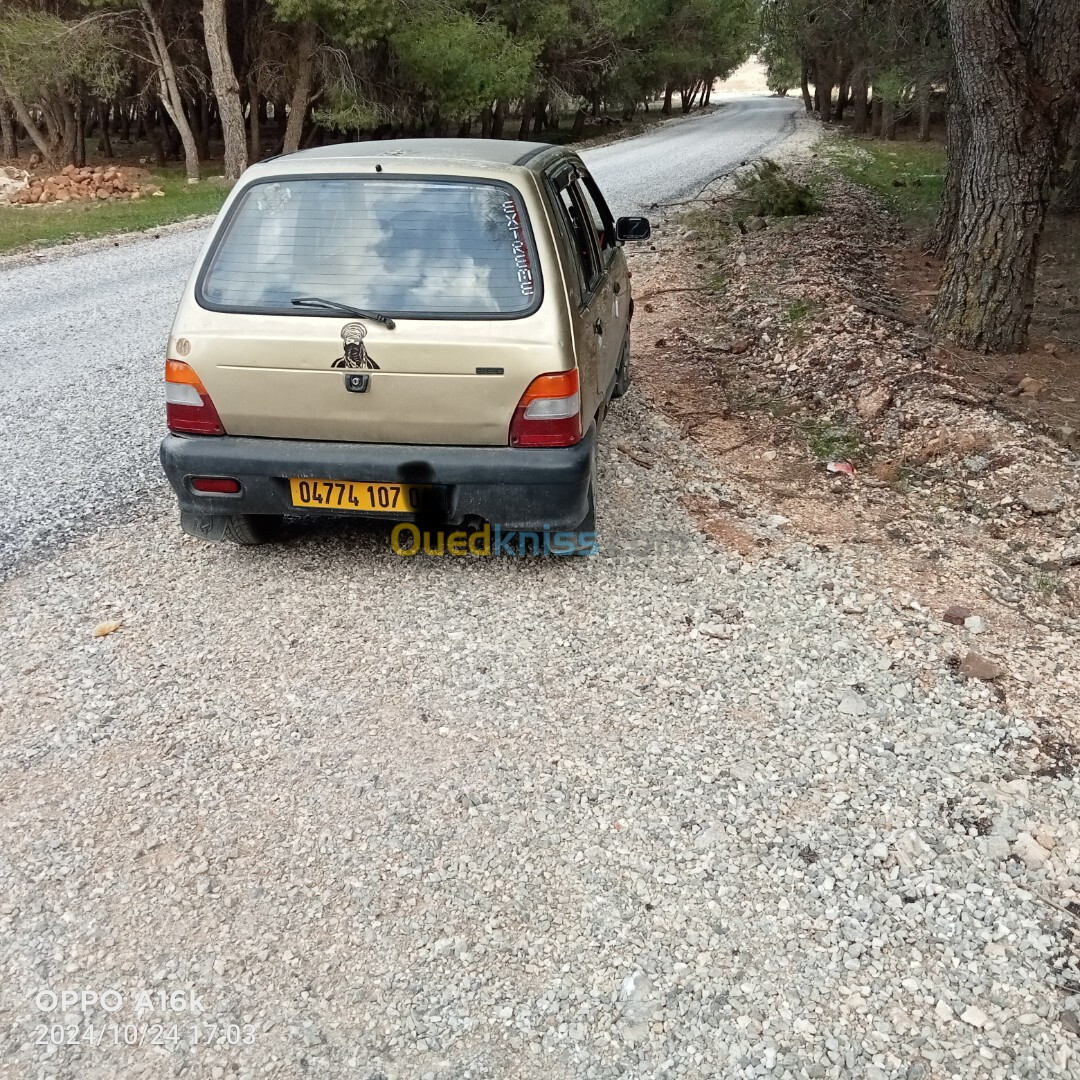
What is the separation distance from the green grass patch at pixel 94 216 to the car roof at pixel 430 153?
39.5 ft

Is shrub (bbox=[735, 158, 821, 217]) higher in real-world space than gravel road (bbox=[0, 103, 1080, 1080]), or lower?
higher

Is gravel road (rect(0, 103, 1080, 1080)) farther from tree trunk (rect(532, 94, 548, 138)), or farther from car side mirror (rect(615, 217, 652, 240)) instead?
tree trunk (rect(532, 94, 548, 138))

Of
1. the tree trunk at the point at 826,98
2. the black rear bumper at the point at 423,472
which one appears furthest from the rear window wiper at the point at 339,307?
the tree trunk at the point at 826,98

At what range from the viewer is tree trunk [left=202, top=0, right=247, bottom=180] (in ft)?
75.0

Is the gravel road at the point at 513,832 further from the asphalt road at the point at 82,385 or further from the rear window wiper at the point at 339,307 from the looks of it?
the rear window wiper at the point at 339,307

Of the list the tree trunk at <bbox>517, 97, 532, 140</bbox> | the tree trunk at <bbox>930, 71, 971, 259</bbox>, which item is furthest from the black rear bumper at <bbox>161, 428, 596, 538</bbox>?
the tree trunk at <bbox>517, 97, 532, 140</bbox>

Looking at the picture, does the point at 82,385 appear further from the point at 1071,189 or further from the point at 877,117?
the point at 877,117

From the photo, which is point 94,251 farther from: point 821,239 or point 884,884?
point 884,884

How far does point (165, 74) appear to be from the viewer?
2525 cm

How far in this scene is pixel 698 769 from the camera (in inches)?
129

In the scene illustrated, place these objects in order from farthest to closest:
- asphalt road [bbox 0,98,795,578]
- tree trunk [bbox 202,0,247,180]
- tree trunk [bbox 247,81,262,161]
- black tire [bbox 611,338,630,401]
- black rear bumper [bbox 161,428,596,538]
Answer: tree trunk [bbox 247,81,262,161] < tree trunk [bbox 202,0,247,180] < black tire [bbox 611,338,630,401] < asphalt road [bbox 0,98,795,578] < black rear bumper [bbox 161,428,596,538]

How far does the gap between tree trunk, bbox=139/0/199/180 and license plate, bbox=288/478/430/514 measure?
24.7 metres
